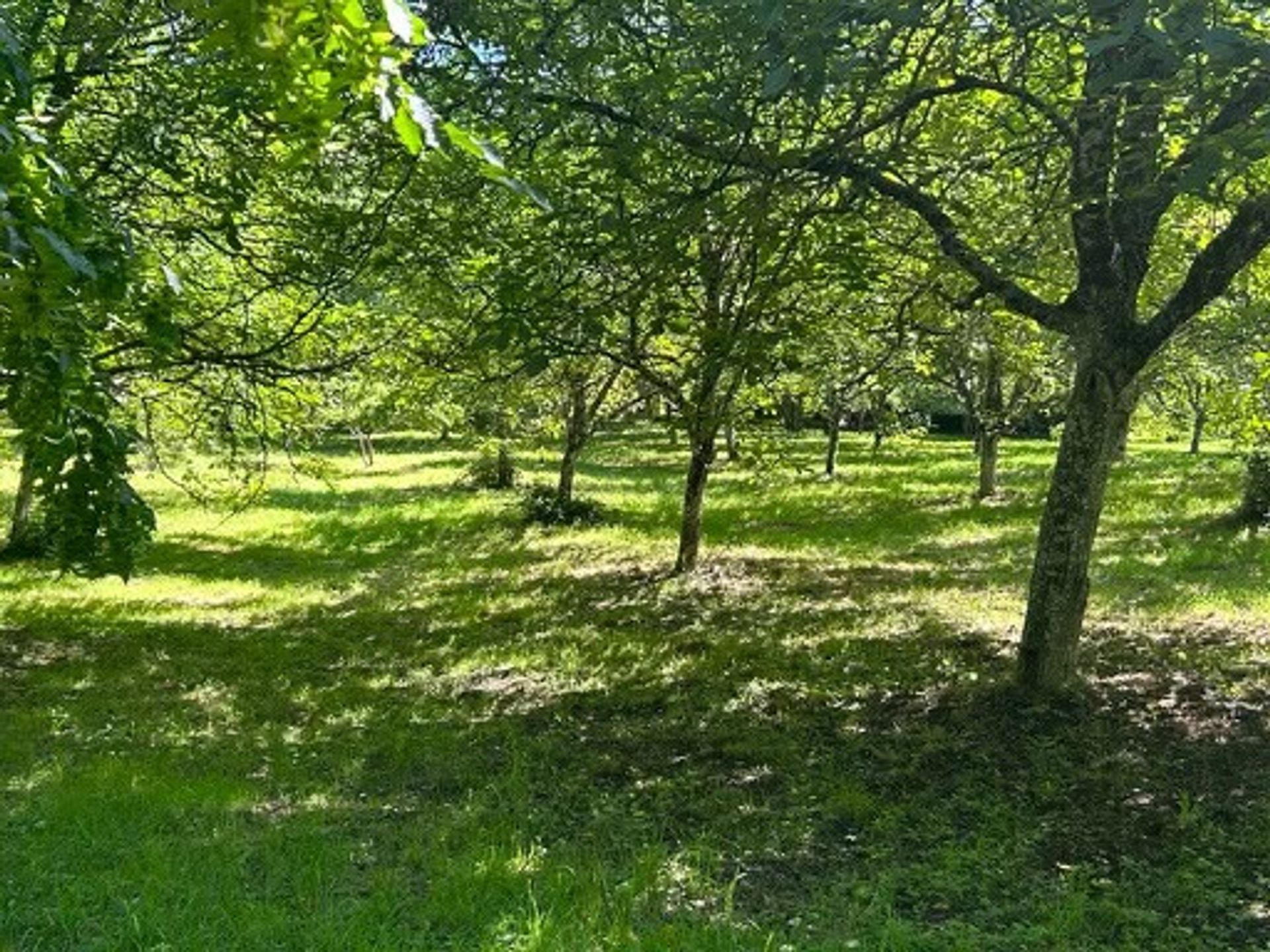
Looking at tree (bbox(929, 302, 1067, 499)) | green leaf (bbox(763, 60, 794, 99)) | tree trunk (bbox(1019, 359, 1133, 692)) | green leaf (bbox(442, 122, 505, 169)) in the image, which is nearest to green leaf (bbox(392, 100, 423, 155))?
green leaf (bbox(442, 122, 505, 169))

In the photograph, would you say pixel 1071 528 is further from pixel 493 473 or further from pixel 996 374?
pixel 493 473

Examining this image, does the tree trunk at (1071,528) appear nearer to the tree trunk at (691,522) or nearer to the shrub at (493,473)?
the tree trunk at (691,522)

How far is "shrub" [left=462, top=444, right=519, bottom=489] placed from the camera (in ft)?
80.4

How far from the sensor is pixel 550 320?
609 centimetres

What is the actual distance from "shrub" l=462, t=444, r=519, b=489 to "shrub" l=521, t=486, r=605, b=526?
437cm

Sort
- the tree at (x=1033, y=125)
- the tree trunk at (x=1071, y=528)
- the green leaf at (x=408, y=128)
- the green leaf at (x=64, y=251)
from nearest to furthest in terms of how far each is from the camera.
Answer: the green leaf at (x=408, y=128) < the green leaf at (x=64, y=251) < the tree at (x=1033, y=125) < the tree trunk at (x=1071, y=528)

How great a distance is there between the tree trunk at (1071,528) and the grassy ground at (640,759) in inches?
16.2

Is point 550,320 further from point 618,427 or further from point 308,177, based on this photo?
point 618,427

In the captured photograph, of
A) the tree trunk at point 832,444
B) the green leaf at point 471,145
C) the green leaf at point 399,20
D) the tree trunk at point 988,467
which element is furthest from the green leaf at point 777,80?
the tree trunk at point 832,444

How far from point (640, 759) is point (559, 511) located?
12.4 meters

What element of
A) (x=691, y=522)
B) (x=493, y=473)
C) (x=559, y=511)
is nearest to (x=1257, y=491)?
(x=691, y=522)

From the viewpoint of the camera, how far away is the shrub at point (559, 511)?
19.4m

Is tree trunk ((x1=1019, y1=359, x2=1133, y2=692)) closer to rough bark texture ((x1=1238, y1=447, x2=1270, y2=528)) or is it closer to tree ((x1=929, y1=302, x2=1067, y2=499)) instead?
tree ((x1=929, y1=302, x2=1067, y2=499))

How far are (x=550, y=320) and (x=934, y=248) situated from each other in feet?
12.7
